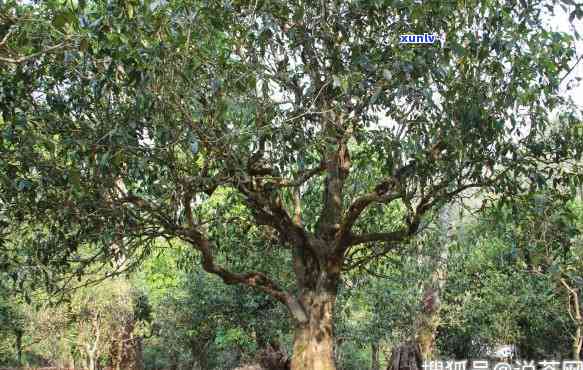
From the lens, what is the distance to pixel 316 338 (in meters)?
8.47

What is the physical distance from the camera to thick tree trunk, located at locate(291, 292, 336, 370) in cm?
839

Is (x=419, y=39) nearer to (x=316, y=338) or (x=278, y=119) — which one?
(x=278, y=119)

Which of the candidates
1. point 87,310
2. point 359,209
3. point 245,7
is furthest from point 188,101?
point 87,310

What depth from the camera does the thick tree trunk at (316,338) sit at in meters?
8.39

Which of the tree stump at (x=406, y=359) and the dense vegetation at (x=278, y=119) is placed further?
the tree stump at (x=406, y=359)

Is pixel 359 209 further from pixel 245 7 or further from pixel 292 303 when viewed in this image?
pixel 245 7

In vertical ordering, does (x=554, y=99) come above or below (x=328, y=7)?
below

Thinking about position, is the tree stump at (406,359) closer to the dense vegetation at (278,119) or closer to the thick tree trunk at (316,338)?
the dense vegetation at (278,119)

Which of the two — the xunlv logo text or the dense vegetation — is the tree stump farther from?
the xunlv logo text

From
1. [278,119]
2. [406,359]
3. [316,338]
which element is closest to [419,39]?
[278,119]

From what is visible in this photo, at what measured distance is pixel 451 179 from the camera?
7.24 m

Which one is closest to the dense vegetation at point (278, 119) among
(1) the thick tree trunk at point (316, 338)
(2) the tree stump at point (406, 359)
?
(1) the thick tree trunk at point (316, 338)

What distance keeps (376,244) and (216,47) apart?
17.6ft

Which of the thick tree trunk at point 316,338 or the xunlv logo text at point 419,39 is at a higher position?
the xunlv logo text at point 419,39
